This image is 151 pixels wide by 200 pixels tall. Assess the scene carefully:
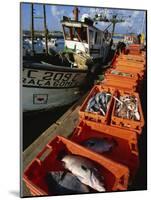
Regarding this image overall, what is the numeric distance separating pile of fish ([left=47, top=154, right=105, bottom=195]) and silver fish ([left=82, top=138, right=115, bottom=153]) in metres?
0.12

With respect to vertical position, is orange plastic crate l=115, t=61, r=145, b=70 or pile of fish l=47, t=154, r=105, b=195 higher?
orange plastic crate l=115, t=61, r=145, b=70

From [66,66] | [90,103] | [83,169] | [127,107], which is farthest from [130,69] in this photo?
[83,169]

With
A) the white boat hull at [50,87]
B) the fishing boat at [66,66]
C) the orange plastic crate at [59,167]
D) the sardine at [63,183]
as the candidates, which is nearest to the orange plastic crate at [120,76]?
the fishing boat at [66,66]

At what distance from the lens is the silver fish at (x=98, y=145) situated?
3.16 metres

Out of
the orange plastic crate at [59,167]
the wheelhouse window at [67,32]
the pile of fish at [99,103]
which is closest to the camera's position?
the orange plastic crate at [59,167]

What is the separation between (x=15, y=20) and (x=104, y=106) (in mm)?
992

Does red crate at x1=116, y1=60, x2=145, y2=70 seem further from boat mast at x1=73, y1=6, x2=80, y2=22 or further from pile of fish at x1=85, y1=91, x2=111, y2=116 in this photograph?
boat mast at x1=73, y1=6, x2=80, y2=22

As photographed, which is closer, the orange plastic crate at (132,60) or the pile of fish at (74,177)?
the pile of fish at (74,177)

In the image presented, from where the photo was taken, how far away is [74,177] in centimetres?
303

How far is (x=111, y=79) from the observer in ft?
11.1

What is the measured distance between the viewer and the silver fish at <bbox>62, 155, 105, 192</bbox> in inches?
119

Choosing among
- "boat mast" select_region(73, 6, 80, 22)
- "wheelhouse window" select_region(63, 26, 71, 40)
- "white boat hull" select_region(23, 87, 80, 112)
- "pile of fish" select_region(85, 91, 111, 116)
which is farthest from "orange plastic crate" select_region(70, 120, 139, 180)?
"boat mast" select_region(73, 6, 80, 22)

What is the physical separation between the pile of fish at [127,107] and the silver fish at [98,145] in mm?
255

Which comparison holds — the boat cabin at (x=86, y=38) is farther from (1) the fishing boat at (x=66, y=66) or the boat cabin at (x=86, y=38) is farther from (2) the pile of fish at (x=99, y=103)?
(2) the pile of fish at (x=99, y=103)
